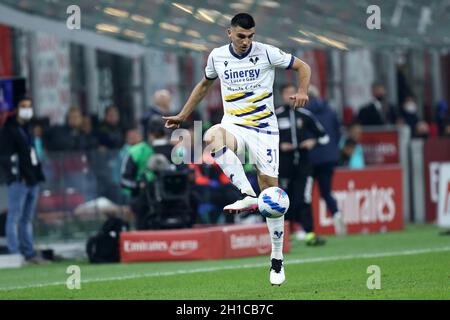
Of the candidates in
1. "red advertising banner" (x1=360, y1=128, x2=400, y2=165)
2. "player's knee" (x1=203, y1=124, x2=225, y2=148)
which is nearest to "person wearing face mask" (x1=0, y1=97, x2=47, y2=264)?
"player's knee" (x1=203, y1=124, x2=225, y2=148)

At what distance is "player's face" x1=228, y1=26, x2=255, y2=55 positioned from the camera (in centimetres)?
1339

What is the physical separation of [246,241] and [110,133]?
650 cm

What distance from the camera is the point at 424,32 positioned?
27.2 m

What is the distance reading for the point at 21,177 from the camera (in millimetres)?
18750

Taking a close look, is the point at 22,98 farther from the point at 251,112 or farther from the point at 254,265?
the point at 251,112

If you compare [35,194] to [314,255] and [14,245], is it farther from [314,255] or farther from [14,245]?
[314,255]

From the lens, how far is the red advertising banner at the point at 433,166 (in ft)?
84.9

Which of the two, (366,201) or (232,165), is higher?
(232,165)

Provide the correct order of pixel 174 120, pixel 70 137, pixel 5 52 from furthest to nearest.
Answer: pixel 5 52 < pixel 70 137 < pixel 174 120

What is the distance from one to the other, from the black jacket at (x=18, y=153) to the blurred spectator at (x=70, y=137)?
13.6ft

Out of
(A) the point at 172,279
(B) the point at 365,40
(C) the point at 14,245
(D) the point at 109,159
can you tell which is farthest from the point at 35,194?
(B) the point at 365,40

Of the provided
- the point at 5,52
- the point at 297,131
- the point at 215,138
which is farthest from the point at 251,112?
the point at 5,52

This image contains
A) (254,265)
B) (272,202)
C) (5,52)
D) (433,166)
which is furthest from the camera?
(5,52)

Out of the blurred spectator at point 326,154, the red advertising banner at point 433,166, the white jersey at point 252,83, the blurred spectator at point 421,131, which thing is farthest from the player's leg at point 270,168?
the blurred spectator at point 421,131
